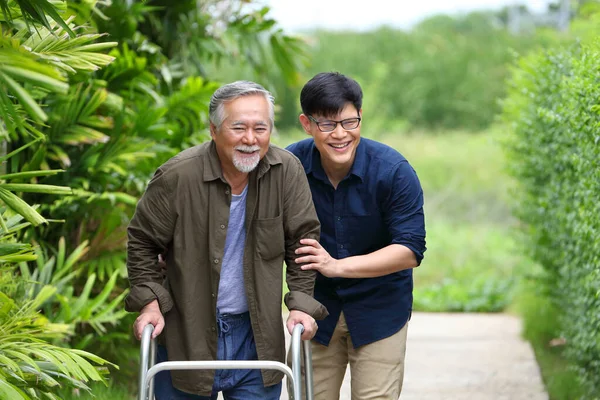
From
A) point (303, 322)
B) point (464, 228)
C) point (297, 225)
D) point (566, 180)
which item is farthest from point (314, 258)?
point (464, 228)

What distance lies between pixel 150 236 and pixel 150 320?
290mm

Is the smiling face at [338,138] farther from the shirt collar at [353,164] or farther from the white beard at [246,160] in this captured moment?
the white beard at [246,160]

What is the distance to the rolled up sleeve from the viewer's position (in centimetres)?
367

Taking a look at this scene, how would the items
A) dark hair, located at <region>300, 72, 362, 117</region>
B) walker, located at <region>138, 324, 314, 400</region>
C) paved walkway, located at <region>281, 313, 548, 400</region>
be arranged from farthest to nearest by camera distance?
1. paved walkway, located at <region>281, 313, 548, 400</region>
2. dark hair, located at <region>300, 72, 362, 117</region>
3. walker, located at <region>138, 324, 314, 400</region>

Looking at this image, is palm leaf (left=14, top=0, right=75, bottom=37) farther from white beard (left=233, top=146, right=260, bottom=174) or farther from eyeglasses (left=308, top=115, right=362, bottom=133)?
eyeglasses (left=308, top=115, right=362, bottom=133)

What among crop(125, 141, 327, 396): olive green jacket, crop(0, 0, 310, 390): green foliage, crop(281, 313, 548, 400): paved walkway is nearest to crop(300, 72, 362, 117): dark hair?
crop(125, 141, 327, 396): olive green jacket

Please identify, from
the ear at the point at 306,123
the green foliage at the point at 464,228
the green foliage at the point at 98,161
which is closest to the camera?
the ear at the point at 306,123

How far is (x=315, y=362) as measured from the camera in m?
4.02

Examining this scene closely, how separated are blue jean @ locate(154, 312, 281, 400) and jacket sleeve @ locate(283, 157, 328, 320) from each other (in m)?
0.21

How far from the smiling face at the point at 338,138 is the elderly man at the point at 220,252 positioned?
0.26 metres

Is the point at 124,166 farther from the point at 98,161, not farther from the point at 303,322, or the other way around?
the point at 303,322

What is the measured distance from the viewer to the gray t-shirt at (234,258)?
3.41m

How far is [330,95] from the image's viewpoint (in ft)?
11.9

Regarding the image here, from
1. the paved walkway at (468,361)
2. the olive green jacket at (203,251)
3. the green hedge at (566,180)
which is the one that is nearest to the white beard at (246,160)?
the olive green jacket at (203,251)
